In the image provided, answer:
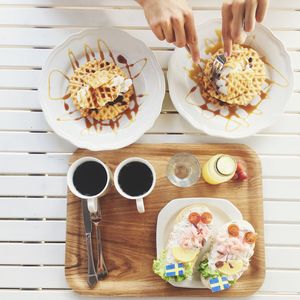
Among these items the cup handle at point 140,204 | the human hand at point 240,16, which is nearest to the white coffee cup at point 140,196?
the cup handle at point 140,204

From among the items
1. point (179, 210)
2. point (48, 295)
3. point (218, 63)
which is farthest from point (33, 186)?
point (218, 63)

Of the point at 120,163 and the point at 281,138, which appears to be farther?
the point at 281,138

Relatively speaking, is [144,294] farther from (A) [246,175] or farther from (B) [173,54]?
(B) [173,54]

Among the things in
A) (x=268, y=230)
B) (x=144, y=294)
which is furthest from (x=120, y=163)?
(x=268, y=230)

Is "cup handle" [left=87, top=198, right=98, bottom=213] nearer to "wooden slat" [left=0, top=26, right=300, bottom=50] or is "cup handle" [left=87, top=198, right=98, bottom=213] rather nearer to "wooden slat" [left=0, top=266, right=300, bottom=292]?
"wooden slat" [left=0, top=266, right=300, bottom=292]

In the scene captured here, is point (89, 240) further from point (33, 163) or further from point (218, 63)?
point (218, 63)

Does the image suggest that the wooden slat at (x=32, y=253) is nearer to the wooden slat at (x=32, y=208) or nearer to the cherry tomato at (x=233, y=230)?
the wooden slat at (x=32, y=208)

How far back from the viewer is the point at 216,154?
1.32 meters

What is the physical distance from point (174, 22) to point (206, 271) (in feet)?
2.36

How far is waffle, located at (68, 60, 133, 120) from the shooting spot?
4.14 feet

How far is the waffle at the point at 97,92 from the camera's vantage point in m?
1.26

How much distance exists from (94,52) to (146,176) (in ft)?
1.42

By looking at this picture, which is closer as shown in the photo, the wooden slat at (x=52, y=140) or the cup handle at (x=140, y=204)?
the cup handle at (x=140, y=204)

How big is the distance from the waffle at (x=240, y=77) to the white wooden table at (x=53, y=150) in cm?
14
